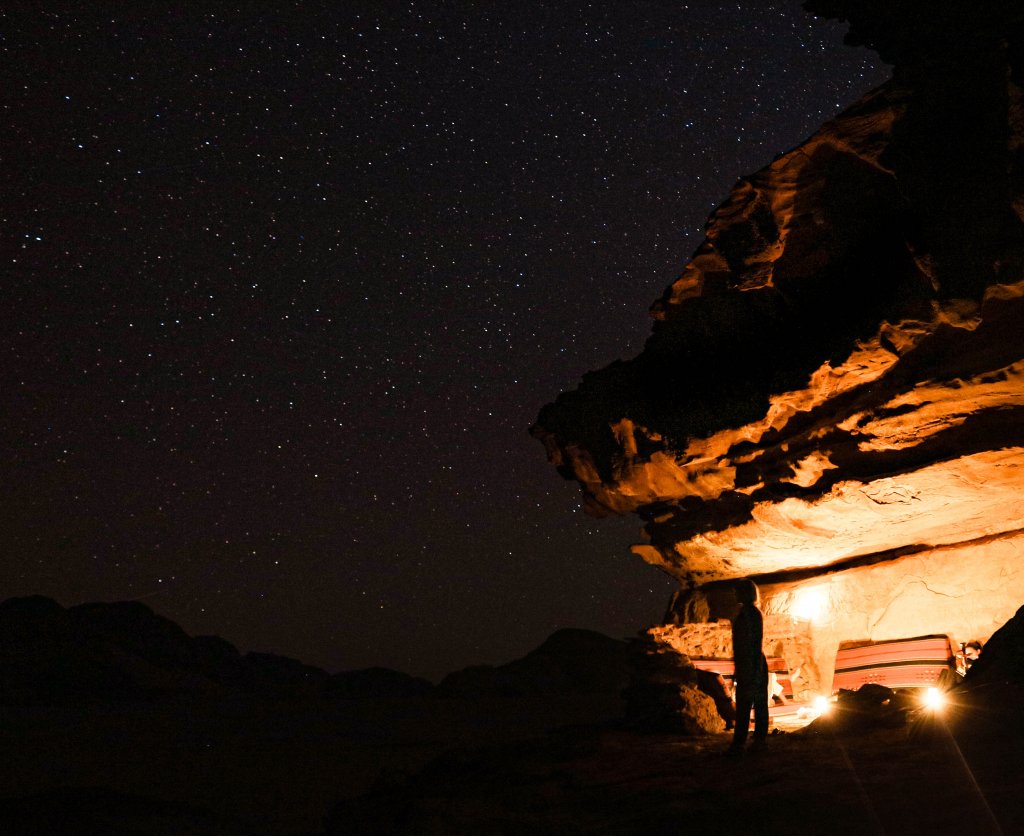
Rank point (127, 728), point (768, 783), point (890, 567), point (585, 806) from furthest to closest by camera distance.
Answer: point (127, 728) < point (890, 567) < point (585, 806) < point (768, 783)

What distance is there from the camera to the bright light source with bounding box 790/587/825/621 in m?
11.9

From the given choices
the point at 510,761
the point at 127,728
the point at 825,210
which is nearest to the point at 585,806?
the point at 510,761

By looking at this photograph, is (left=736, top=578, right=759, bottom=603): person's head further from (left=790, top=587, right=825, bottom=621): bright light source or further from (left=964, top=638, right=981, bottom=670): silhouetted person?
(left=790, top=587, right=825, bottom=621): bright light source

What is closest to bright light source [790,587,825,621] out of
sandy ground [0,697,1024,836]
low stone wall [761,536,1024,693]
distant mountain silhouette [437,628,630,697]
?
low stone wall [761,536,1024,693]

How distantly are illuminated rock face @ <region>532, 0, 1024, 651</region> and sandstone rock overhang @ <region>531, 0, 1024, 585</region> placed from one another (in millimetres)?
28

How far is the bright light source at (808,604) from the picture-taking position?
1190 cm

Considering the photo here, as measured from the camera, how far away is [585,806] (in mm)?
6668

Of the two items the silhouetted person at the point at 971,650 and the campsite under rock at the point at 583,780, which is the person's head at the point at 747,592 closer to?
the campsite under rock at the point at 583,780

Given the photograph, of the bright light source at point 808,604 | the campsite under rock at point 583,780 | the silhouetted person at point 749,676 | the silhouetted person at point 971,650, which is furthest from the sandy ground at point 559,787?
the bright light source at point 808,604

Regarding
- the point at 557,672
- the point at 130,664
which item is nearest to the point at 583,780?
the point at 557,672

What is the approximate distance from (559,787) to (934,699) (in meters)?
3.89

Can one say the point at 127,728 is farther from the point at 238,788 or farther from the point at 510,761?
the point at 510,761

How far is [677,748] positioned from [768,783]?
A: 8.46ft

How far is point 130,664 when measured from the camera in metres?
55.5
